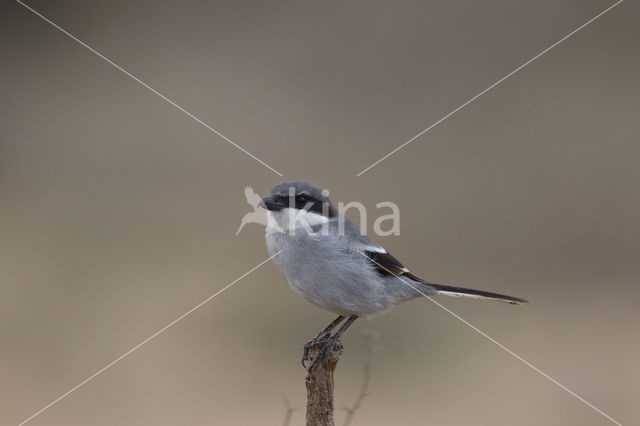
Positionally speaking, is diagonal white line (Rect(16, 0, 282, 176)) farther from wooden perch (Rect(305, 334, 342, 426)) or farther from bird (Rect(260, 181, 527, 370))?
wooden perch (Rect(305, 334, 342, 426))

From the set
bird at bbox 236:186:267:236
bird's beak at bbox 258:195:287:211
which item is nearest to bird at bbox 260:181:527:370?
bird's beak at bbox 258:195:287:211

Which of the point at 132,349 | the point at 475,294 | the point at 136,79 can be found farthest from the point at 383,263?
the point at 136,79

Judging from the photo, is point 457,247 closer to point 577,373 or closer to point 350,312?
point 577,373

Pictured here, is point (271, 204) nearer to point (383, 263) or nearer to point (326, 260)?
point (326, 260)

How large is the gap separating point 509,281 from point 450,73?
19.1 ft

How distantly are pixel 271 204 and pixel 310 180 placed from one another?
21.9ft

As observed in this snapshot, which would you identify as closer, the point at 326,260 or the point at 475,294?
the point at 326,260

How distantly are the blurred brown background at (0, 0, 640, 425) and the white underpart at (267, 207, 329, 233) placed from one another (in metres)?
1.92

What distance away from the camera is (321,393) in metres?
4.52

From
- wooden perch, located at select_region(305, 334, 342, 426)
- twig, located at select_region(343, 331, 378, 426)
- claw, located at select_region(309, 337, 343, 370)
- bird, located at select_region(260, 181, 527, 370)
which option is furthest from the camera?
bird, located at select_region(260, 181, 527, 370)

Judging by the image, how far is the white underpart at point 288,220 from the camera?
5.19m

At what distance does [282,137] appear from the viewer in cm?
1377

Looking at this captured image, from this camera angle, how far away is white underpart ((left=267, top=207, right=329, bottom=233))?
17.0ft

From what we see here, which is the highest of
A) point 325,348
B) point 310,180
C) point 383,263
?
point 383,263
